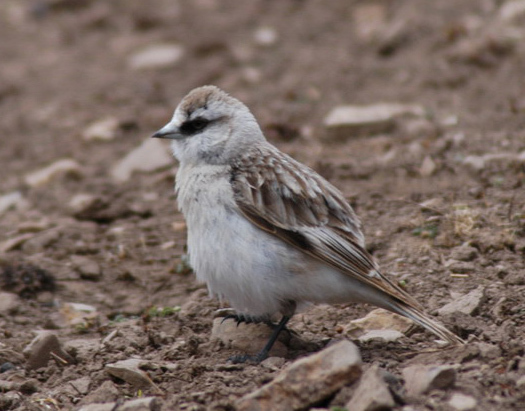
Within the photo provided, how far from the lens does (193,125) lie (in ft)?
21.9

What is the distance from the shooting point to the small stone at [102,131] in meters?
11.3

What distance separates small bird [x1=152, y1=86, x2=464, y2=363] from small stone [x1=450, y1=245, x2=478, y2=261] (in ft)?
3.32

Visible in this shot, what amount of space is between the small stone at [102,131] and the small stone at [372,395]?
24.1ft

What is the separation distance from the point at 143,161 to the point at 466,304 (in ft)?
16.5

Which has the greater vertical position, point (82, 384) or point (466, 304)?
point (82, 384)

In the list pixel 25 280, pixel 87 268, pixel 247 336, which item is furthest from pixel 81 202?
pixel 247 336

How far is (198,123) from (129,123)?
503 centimetres

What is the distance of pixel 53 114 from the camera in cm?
1245

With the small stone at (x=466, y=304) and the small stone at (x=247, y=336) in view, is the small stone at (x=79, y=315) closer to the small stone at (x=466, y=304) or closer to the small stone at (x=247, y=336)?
the small stone at (x=247, y=336)

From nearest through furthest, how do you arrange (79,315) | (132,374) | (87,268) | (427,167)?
(132,374), (79,315), (87,268), (427,167)

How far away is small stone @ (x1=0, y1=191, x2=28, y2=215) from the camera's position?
31.8 ft

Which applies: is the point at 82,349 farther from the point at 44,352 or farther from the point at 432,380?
the point at 432,380

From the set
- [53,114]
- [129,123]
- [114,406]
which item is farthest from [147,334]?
[53,114]

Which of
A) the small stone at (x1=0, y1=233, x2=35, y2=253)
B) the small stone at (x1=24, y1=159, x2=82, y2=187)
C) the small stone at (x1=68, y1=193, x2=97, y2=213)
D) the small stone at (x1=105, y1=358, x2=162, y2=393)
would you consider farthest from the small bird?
the small stone at (x1=24, y1=159, x2=82, y2=187)
